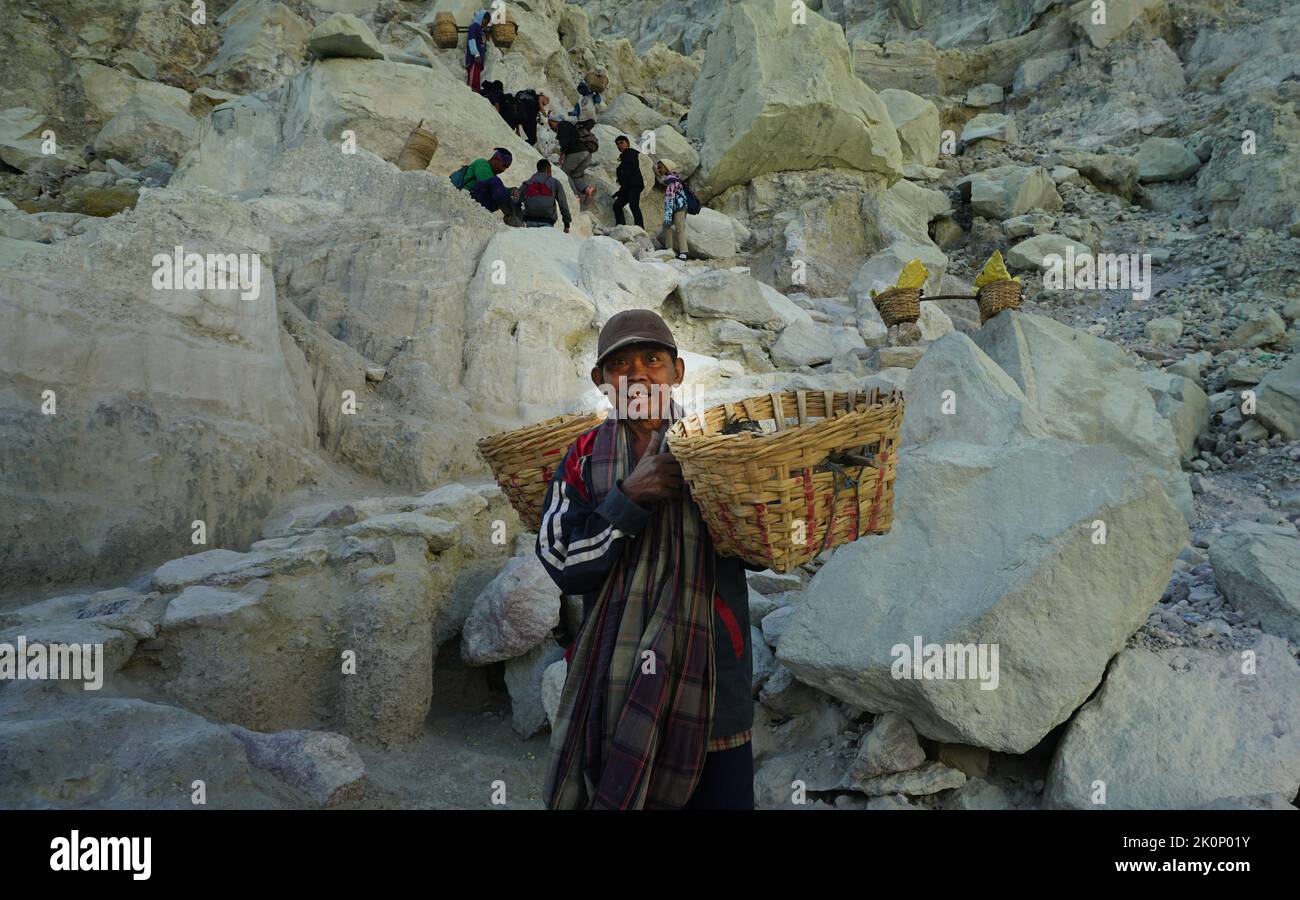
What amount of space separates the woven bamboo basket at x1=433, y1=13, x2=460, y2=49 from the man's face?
1442 centimetres

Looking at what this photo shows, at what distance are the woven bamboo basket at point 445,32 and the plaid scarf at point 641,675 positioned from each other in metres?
14.5

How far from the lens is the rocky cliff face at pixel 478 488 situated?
2869 mm

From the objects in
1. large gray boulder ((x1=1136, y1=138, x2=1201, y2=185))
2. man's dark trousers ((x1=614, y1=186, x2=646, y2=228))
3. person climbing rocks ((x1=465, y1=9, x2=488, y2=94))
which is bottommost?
man's dark trousers ((x1=614, y1=186, x2=646, y2=228))

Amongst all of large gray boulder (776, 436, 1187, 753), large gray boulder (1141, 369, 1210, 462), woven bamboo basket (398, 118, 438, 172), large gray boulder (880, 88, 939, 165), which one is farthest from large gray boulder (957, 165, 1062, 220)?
large gray boulder (776, 436, 1187, 753)

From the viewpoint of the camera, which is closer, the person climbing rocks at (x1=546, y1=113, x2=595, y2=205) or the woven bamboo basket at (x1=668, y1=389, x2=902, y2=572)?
the woven bamboo basket at (x1=668, y1=389, x2=902, y2=572)

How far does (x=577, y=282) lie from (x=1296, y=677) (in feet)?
18.8

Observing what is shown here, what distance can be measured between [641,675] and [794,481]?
569 mm

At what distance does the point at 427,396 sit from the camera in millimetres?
5746

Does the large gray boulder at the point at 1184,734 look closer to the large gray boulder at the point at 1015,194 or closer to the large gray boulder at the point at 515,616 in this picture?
the large gray boulder at the point at 515,616

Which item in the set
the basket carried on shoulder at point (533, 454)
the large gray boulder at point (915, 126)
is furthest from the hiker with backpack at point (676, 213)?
the basket carried on shoulder at point (533, 454)

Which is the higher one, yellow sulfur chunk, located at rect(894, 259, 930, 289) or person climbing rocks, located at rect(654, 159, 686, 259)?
person climbing rocks, located at rect(654, 159, 686, 259)

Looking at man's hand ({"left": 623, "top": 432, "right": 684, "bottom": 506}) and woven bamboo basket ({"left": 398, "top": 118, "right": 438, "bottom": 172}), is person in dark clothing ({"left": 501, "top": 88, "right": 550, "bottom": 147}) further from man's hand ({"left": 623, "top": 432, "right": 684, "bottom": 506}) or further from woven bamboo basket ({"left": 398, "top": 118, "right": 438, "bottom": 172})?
man's hand ({"left": 623, "top": 432, "right": 684, "bottom": 506})

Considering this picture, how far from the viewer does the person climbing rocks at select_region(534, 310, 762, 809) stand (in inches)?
69.9
